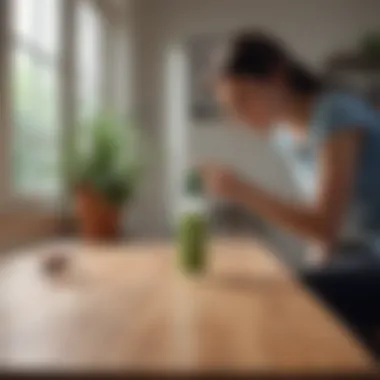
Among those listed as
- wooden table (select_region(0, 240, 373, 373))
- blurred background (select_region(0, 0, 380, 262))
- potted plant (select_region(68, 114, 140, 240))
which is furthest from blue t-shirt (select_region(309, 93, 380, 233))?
blurred background (select_region(0, 0, 380, 262))

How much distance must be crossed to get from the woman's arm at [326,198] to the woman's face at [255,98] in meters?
0.22

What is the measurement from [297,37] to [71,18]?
112 centimetres

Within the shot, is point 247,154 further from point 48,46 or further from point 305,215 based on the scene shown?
point 305,215

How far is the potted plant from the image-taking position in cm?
207

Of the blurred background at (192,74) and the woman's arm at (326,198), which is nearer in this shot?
the woman's arm at (326,198)

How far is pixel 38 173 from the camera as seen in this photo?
2.39m

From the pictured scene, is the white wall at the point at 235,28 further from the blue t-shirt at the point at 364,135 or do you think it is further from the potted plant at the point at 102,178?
the blue t-shirt at the point at 364,135

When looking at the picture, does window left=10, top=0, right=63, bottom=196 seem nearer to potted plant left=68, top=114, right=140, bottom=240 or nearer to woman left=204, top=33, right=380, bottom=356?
potted plant left=68, top=114, right=140, bottom=240

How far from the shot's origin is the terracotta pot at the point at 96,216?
2061 mm

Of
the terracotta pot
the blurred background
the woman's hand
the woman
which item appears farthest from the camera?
the blurred background

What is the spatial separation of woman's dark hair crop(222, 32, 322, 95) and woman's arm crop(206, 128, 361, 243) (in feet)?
0.71

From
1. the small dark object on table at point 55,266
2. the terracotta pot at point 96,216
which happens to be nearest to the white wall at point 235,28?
the terracotta pot at point 96,216

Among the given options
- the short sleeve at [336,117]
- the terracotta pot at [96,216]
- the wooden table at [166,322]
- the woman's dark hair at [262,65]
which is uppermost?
the woman's dark hair at [262,65]

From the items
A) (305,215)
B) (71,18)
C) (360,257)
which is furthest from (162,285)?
(71,18)
